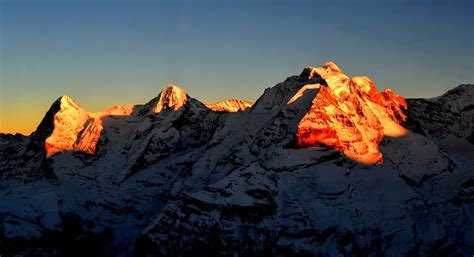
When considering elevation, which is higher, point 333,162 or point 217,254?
point 333,162

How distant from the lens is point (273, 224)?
185250 millimetres

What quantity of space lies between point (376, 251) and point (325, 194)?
17442 millimetres

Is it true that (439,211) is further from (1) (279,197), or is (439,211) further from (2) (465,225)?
(1) (279,197)

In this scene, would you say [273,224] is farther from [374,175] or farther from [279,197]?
[374,175]

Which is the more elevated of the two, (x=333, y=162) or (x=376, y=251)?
(x=333, y=162)

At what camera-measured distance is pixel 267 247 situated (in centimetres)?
18325

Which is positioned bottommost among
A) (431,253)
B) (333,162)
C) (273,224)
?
(431,253)

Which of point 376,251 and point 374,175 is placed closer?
point 376,251

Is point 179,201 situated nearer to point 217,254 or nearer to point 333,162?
point 217,254

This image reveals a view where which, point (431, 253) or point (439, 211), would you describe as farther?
point (439, 211)

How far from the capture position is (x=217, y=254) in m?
184

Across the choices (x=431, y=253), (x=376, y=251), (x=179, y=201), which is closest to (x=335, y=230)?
(x=376, y=251)

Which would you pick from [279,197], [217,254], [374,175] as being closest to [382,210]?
[374,175]

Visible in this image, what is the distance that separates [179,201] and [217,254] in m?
16.5
